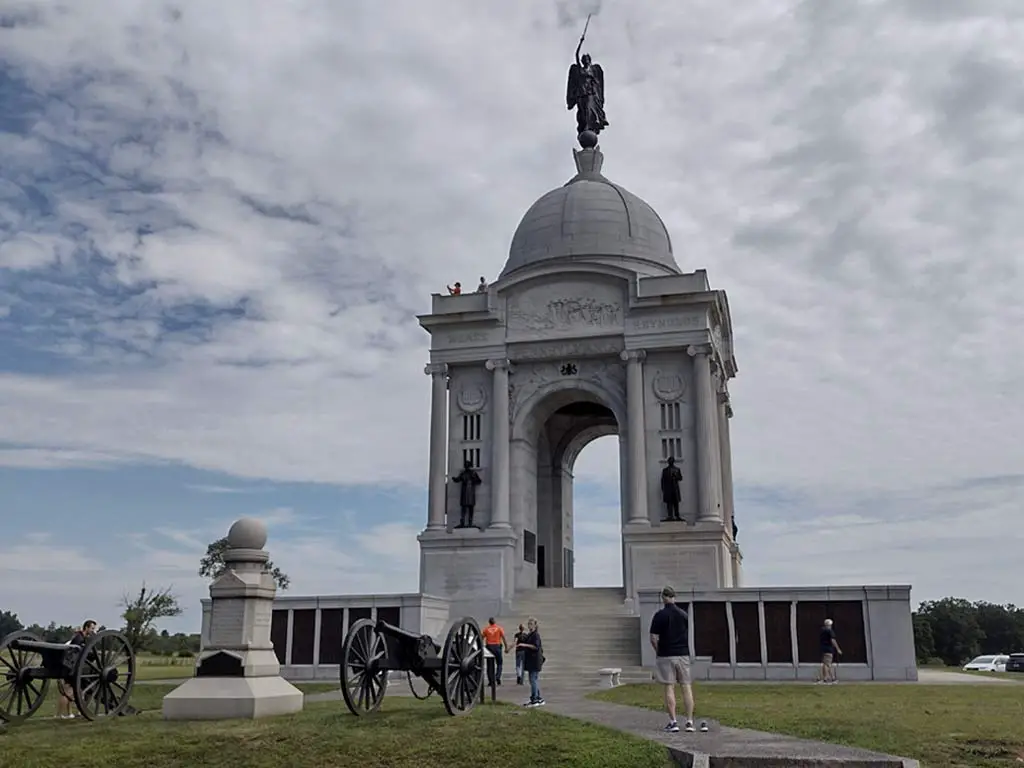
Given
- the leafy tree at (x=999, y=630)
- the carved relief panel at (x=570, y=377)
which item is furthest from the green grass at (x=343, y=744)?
the leafy tree at (x=999, y=630)

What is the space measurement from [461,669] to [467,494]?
21.2 m

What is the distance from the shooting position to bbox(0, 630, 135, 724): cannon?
14766mm

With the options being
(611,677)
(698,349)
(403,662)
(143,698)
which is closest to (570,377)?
(698,349)

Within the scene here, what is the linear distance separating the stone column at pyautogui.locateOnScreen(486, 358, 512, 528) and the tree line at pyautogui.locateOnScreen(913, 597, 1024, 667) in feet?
137

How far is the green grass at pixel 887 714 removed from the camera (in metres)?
11.4

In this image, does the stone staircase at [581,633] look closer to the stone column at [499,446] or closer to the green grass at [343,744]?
the stone column at [499,446]

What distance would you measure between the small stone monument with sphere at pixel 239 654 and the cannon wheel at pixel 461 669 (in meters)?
3.09

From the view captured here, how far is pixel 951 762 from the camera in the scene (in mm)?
10695

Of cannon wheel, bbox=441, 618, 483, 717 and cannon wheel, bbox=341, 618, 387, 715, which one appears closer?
cannon wheel, bbox=441, 618, 483, 717

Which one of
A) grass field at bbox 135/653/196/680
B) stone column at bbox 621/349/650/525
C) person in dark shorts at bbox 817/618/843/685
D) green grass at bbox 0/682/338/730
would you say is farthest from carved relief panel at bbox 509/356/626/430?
green grass at bbox 0/682/338/730

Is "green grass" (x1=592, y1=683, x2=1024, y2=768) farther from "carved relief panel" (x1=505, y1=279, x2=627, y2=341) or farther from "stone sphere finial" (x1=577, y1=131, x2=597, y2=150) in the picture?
"stone sphere finial" (x1=577, y1=131, x2=597, y2=150)

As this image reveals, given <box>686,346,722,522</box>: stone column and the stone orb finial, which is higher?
<box>686,346,722,522</box>: stone column

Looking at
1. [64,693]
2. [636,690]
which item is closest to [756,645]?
[636,690]

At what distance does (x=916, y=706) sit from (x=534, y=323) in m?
22.4
